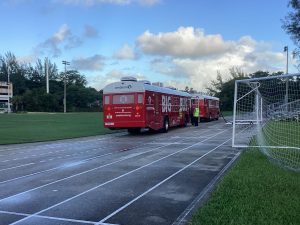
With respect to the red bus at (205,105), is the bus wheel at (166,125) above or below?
below

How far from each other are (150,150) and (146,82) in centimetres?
978

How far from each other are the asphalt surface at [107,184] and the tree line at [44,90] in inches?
3850

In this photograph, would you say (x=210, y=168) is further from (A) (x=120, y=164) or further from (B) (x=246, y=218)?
(B) (x=246, y=218)

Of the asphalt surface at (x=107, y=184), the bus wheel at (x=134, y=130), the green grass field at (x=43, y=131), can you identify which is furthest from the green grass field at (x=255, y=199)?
the bus wheel at (x=134, y=130)

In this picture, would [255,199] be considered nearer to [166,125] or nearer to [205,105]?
[166,125]

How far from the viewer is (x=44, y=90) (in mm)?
122875

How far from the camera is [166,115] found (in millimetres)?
29016

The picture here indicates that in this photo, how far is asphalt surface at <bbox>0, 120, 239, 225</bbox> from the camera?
7207mm

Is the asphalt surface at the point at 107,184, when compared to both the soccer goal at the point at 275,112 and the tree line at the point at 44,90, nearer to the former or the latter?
the soccer goal at the point at 275,112

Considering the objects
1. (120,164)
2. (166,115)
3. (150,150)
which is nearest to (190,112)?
(166,115)

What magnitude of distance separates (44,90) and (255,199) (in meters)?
120

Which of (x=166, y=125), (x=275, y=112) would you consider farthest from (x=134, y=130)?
(x=275, y=112)

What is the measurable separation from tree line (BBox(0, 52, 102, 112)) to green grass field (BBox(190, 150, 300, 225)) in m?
105

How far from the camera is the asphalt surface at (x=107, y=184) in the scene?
7207 mm
